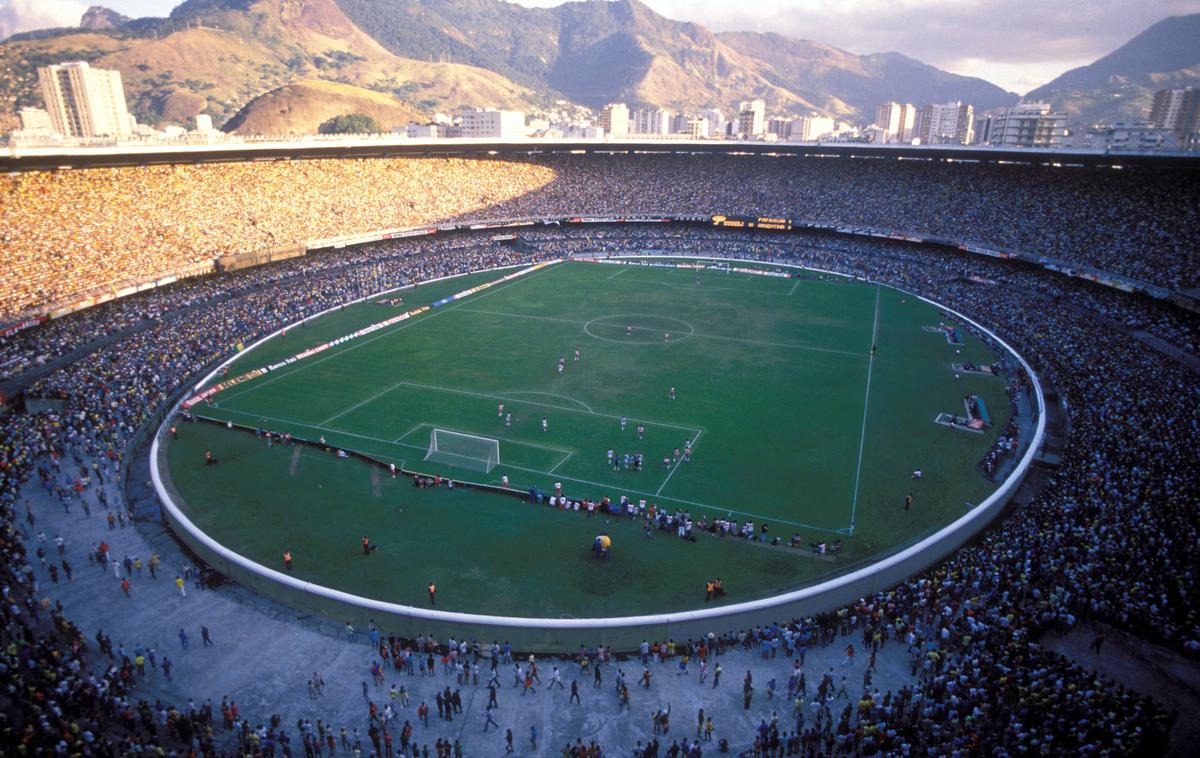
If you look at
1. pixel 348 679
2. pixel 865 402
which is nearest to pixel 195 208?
pixel 348 679

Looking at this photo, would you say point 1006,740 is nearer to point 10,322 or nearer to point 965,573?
point 965,573

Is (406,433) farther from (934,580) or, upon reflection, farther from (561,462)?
(934,580)

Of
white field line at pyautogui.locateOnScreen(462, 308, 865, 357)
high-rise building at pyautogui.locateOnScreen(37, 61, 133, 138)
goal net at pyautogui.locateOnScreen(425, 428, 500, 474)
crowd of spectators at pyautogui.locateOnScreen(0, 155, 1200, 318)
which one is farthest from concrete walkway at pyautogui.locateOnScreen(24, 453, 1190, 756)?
high-rise building at pyautogui.locateOnScreen(37, 61, 133, 138)

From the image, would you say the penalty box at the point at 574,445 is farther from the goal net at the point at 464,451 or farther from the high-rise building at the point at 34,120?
the high-rise building at the point at 34,120

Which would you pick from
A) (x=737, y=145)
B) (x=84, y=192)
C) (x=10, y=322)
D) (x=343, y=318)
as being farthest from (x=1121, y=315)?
(x=84, y=192)

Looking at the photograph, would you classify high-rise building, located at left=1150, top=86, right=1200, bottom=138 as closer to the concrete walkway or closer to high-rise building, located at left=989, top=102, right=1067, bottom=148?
high-rise building, located at left=989, top=102, right=1067, bottom=148

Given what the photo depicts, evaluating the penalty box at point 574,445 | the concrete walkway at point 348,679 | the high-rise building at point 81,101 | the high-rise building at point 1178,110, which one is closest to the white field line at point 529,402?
the penalty box at point 574,445
